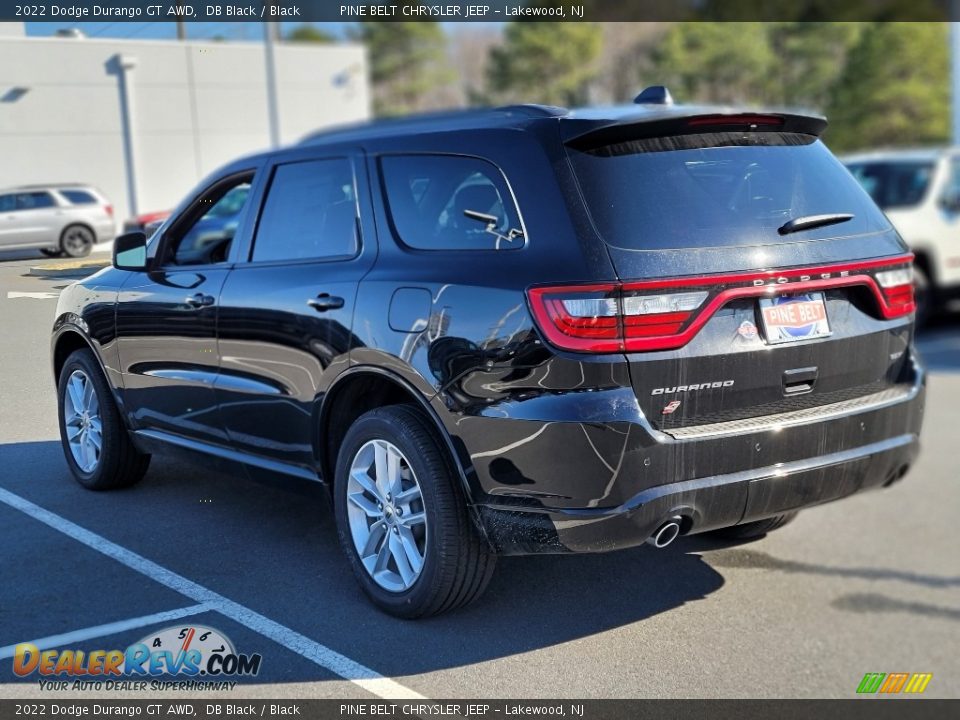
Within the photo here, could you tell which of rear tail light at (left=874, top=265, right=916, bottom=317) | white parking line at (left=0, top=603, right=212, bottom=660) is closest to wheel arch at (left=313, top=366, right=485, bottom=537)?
white parking line at (left=0, top=603, right=212, bottom=660)

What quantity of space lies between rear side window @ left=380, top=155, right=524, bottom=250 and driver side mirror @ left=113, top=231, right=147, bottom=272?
4.38ft

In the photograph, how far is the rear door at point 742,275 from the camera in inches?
139

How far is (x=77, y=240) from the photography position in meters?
4.71

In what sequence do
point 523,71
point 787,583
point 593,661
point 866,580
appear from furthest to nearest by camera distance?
1. point 523,71
2. point 866,580
3. point 787,583
4. point 593,661

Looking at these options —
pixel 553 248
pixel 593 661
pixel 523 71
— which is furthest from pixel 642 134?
pixel 523 71

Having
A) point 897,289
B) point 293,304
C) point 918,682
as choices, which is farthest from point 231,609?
point 897,289

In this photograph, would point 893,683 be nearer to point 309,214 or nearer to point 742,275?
point 742,275

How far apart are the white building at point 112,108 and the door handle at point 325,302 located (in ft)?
4.10

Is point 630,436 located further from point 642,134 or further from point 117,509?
point 117,509

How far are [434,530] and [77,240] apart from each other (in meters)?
2.12

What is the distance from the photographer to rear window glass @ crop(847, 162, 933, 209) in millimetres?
11914

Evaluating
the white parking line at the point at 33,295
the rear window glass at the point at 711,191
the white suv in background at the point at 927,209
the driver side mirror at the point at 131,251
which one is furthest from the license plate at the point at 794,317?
the white suv in background at the point at 927,209

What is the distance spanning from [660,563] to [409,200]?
75.7 inches

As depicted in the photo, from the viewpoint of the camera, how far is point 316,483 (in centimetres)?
445
